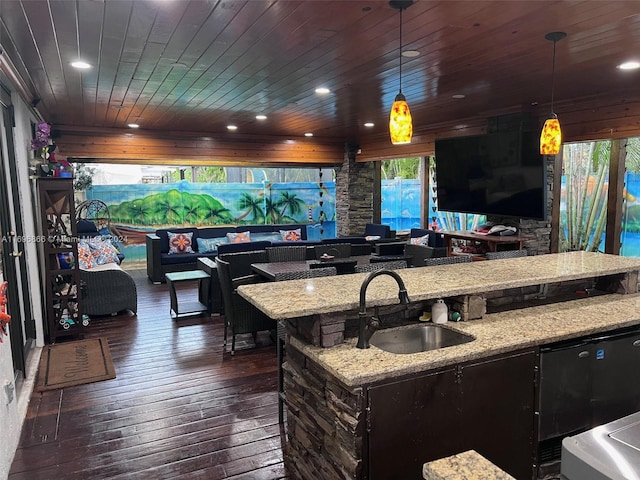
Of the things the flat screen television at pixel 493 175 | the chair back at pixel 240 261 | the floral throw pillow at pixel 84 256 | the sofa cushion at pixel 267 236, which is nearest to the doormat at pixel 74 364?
the floral throw pillow at pixel 84 256

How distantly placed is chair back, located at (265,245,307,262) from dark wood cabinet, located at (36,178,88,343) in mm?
2104

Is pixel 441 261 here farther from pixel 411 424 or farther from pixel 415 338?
pixel 411 424

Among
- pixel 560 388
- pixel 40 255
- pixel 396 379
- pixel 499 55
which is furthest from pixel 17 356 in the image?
pixel 499 55

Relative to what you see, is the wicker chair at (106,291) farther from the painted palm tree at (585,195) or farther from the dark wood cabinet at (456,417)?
the painted palm tree at (585,195)

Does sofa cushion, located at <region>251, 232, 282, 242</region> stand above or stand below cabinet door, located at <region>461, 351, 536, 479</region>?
above

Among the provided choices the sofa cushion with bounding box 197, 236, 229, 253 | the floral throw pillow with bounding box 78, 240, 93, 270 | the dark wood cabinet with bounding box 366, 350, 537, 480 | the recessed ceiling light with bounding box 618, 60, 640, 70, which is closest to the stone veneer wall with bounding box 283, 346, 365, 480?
the dark wood cabinet with bounding box 366, 350, 537, 480

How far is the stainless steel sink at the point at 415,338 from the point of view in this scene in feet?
8.10

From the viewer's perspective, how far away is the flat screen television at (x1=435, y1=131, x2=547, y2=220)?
514 centimetres

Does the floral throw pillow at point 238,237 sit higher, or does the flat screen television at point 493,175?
the flat screen television at point 493,175

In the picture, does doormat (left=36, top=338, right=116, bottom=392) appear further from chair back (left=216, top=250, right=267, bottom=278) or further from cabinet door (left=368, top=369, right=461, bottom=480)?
cabinet door (left=368, top=369, right=461, bottom=480)

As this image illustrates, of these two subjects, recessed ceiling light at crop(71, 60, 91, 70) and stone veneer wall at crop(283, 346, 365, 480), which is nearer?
stone veneer wall at crop(283, 346, 365, 480)

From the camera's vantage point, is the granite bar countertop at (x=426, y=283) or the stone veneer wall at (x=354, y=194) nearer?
the granite bar countertop at (x=426, y=283)

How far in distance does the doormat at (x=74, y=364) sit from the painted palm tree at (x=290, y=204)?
603 centimetres

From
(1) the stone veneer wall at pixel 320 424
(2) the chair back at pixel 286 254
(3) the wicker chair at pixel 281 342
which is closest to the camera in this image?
(1) the stone veneer wall at pixel 320 424
